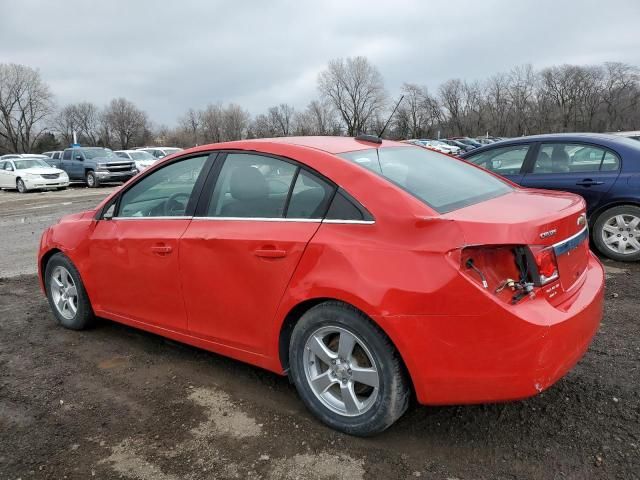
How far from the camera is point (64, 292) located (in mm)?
4484

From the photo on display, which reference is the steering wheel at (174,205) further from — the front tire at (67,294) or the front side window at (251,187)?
the front tire at (67,294)

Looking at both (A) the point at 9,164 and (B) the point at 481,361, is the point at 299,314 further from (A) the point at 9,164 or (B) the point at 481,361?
(A) the point at 9,164

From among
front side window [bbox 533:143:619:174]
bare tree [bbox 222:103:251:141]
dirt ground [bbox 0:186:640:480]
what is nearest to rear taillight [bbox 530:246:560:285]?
dirt ground [bbox 0:186:640:480]

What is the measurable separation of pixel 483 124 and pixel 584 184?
319 feet

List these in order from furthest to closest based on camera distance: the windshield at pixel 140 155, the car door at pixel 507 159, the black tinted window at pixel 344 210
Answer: the windshield at pixel 140 155 < the car door at pixel 507 159 < the black tinted window at pixel 344 210

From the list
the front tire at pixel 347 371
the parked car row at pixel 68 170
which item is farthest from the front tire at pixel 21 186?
the front tire at pixel 347 371

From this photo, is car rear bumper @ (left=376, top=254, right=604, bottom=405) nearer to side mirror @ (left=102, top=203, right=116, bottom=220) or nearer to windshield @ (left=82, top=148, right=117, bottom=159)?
side mirror @ (left=102, top=203, right=116, bottom=220)

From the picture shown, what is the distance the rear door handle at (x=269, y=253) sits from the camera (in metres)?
2.82

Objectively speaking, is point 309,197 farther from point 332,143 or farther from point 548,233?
point 548,233

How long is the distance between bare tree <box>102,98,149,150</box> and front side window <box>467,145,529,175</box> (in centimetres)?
10391

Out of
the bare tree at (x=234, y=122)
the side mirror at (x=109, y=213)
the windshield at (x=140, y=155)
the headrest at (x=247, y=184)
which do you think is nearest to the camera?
the headrest at (x=247, y=184)

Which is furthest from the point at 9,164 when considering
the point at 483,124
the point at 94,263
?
the point at 483,124

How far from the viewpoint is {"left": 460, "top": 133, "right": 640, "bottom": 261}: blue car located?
611 centimetres

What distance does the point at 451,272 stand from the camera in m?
2.30
